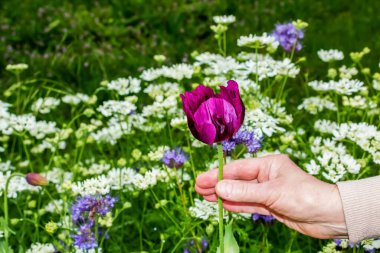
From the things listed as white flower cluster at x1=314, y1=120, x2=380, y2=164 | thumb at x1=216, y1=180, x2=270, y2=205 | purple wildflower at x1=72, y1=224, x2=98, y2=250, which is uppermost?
thumb at x1=216, y1=180, x2=270, y2=205

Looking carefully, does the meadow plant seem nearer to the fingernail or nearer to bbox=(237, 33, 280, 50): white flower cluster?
bbox=(237, 33, 280, 50): white flower cluster

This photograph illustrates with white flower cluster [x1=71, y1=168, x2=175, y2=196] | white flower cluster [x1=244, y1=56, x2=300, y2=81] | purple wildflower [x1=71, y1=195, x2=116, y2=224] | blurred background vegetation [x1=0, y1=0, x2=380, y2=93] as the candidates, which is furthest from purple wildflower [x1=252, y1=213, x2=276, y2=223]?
blurred background vegetation [x1=0, y1=0, x2=380, y2=93]

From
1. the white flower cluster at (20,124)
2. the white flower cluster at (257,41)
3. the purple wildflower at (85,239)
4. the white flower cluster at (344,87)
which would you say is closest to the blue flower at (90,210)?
the purple wildflower at (85,239)

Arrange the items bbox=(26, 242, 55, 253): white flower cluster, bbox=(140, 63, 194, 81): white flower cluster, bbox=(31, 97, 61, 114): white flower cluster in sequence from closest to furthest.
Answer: bbox=(26, 242, 55, 253): white flower cluster → bbox=(140, 63, 194, 81): white flower cluster → bbox=(31, 97, 61, 114): white flower cluster

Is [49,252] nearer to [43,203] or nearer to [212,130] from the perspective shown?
[43,203]

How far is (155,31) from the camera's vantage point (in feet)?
14.5

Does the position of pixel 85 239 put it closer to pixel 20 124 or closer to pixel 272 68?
pixel 20 124

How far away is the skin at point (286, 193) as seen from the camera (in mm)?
1425

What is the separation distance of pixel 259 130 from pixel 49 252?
660mm

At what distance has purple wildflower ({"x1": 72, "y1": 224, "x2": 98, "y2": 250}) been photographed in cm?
179

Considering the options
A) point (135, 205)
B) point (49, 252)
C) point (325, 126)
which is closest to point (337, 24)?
point (325, 126)

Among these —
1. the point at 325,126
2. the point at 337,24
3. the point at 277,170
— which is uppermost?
the point at 277,170

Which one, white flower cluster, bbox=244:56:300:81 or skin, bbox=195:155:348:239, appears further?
white flower cluster, bbox=244:56:300:81

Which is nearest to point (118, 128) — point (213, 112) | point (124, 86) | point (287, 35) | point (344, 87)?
point (124, 86)
